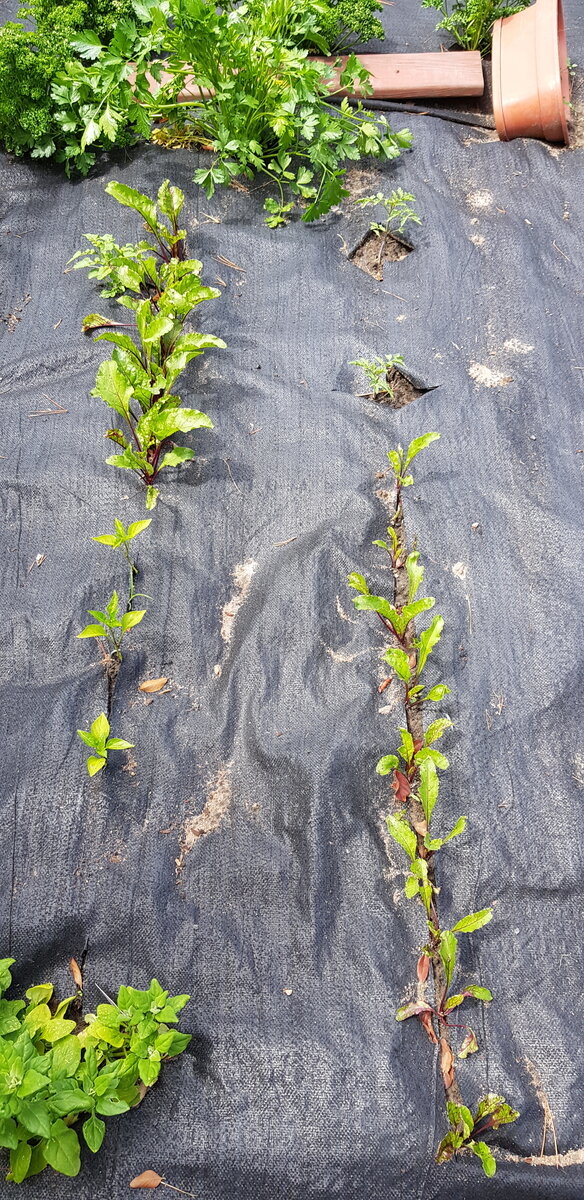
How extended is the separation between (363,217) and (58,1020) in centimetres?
285

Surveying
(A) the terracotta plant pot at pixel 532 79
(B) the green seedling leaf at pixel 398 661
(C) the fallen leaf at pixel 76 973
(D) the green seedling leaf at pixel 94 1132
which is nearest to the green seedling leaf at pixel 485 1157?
(D) the green seedling leaf at pixel 94 1132

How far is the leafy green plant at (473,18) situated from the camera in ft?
12.2

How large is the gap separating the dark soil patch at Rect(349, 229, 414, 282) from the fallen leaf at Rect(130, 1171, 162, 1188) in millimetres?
2766

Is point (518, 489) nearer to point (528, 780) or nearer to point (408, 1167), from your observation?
point (528, 780)

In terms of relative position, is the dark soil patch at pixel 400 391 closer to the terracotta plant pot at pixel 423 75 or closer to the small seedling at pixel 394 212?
the small seedling at pixel 394 212

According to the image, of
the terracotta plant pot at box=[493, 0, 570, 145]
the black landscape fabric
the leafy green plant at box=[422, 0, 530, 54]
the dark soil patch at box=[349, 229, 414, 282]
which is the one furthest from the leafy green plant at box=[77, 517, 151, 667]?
the leafy green plant at box=[422, 0, 530, 54]

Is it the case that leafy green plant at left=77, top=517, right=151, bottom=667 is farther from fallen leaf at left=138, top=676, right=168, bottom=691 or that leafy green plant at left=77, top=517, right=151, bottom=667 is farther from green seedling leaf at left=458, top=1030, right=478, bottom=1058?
green seedling leaf at left=458, top=1030, right=478, bottom=1058

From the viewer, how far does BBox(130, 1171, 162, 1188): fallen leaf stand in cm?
156

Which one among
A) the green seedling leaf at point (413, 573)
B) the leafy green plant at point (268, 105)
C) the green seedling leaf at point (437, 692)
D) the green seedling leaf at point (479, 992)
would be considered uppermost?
the leafy green plant at point (268, 105)

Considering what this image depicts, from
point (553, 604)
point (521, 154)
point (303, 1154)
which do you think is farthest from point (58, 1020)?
point (521, 154)

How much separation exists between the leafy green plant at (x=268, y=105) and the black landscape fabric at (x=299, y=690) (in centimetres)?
16

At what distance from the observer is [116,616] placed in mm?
2262

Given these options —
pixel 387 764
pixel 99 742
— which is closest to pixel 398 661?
pixel 387 764

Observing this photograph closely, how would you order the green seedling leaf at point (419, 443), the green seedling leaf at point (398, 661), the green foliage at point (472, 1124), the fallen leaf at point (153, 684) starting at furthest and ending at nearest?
the green seedling leaf at point (419, 443) → the fallen leaf at point (153, 684) → the green seedling leaf at point (398, 661) → the green foliage at point (472, 1124)
